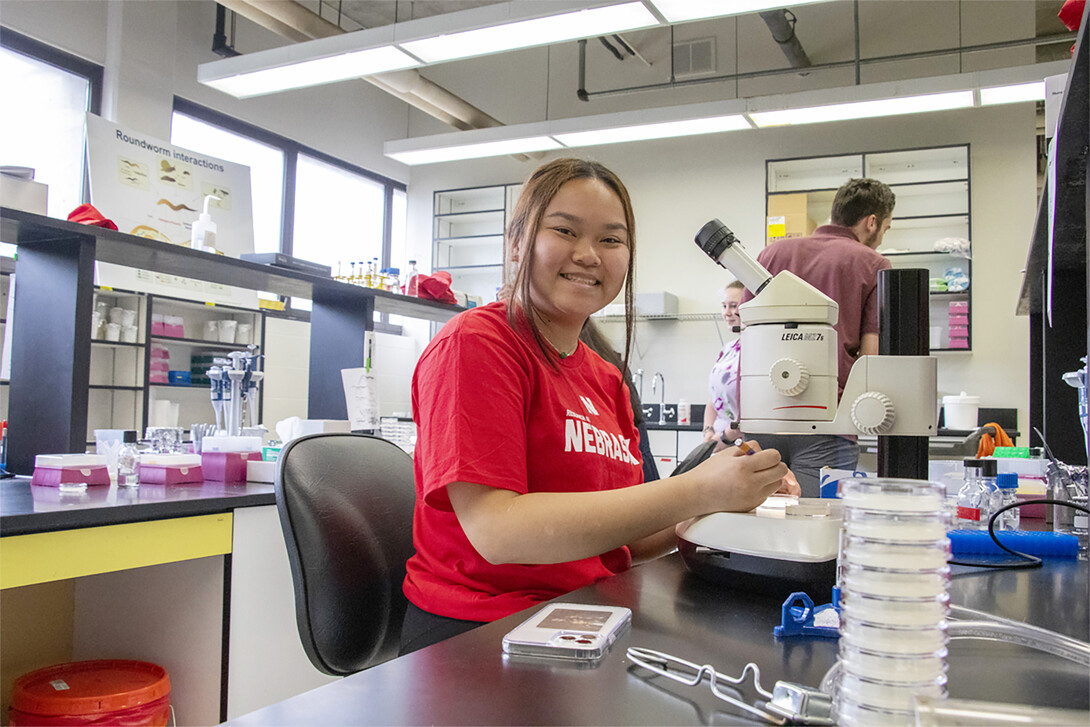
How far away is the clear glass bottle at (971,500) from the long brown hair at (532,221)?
0.72m

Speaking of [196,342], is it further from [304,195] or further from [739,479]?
[739,479]

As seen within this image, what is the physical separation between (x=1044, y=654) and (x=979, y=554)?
563 mm

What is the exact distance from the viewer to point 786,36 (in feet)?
17.0

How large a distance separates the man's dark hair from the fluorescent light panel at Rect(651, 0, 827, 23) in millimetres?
972

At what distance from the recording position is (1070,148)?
90cm

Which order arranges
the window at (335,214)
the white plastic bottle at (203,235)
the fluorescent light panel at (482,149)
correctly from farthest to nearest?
the window at (335,214) < the fluorescent light panel at (482,149) < the white plastic bottle at (203,235)

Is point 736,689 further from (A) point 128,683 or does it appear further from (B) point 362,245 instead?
(B) point 362,245

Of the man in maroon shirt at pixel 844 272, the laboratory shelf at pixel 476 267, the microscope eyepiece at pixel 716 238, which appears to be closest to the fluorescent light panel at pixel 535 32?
the man in maroon shirt at pixel 844 272

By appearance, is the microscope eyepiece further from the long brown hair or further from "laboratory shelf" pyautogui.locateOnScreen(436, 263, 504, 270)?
"laboratory shelf" pyautogui.locateOnScreen(436, 263, 504, 270)

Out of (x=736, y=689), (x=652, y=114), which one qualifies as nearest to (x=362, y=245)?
(x=652, y=114)

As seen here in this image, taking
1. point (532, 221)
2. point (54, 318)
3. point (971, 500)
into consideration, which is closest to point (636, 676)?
point (532, 221)

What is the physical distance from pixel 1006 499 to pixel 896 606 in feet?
4.16

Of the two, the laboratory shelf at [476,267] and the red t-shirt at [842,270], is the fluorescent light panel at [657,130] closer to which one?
the laboratory shelf at [476,267]

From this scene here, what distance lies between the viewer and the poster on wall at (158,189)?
290cm
